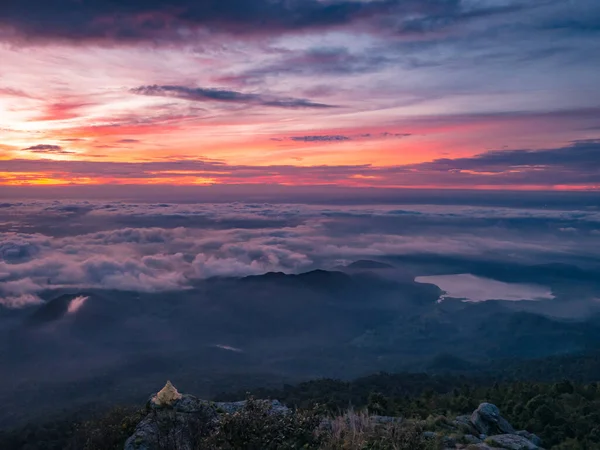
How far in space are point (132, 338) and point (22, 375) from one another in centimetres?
4835

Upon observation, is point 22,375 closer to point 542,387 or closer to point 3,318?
point 3,318

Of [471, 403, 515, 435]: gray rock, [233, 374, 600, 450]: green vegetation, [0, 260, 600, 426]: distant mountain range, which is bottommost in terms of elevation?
[0, 260, 600, 426]: distant mountain range

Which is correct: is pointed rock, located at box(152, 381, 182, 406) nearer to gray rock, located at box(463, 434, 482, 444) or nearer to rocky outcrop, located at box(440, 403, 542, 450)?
rocky outcrop, located at box(440, 403, 542, 450)

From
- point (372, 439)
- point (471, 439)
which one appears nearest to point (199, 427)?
point (372, 439)

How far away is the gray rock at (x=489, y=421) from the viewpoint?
15547 mm

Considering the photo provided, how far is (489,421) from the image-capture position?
52.0ft

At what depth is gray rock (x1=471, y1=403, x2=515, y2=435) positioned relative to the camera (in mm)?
15547

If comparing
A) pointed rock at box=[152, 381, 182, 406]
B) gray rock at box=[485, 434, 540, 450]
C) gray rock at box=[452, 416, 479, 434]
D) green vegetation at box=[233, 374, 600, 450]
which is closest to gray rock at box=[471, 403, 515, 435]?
gray rock at box=[452, 416, 479, 434]

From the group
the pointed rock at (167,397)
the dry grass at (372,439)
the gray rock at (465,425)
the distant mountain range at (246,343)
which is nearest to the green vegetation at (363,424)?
the dry grass at (372,439)

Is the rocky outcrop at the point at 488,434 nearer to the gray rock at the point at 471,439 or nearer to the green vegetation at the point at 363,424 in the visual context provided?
the gray rock at the point at 471,439

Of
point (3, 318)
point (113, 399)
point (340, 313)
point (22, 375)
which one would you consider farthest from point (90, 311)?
point (113, 399)

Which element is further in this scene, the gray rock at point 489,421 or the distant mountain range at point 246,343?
the distant mountain range at point 246,343

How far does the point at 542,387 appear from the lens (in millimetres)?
26750

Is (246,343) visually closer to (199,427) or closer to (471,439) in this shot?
(471,439)
